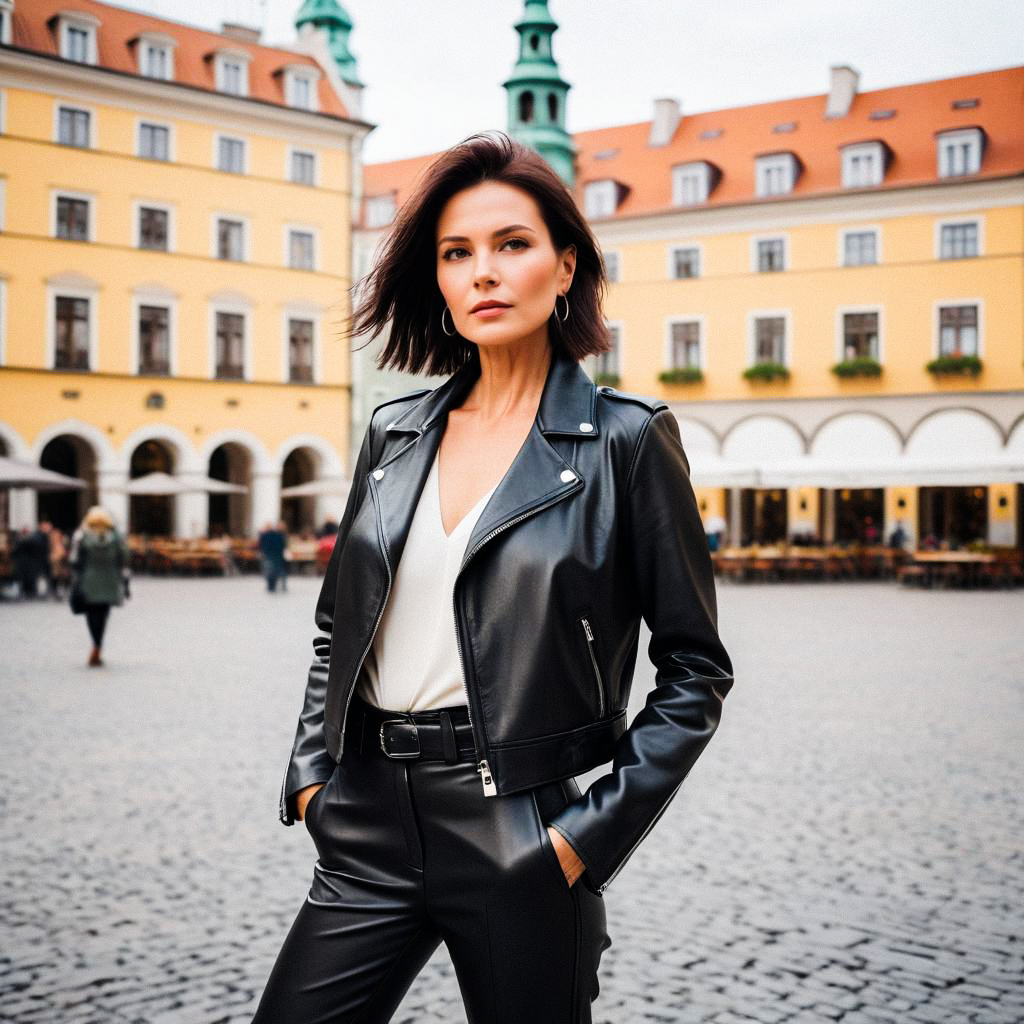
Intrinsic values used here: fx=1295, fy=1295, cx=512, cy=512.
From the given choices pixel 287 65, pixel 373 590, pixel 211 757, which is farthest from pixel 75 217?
pixel 373 590

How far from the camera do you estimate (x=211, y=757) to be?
25.6ft

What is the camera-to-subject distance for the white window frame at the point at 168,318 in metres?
35.3

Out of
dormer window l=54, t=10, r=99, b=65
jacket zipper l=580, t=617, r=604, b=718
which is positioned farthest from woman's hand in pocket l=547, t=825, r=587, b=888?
dormer window l=54, t=10, r=99, b=65

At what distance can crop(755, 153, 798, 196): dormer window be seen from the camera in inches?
1531

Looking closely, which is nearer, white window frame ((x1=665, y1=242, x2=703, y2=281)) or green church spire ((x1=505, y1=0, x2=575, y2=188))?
white window frame ((x1=665, y1=242, x2=703, y2=281))

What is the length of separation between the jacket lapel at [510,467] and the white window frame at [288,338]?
120 feet

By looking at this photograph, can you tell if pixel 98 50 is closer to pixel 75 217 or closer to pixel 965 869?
pixel 75 217

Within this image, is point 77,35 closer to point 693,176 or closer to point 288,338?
point 288,338

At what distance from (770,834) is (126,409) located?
103ft

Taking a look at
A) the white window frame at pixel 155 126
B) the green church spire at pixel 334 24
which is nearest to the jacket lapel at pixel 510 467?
the white window frame at pixel 155 126

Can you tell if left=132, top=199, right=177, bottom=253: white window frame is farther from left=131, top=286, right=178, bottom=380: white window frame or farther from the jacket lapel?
the jacket lapel

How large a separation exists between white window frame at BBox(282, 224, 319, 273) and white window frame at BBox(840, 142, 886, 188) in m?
15.7

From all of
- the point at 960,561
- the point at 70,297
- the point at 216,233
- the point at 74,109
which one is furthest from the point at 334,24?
the point at 960,561

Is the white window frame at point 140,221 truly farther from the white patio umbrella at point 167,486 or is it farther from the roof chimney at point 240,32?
the white patio umbrella at point 167,486
